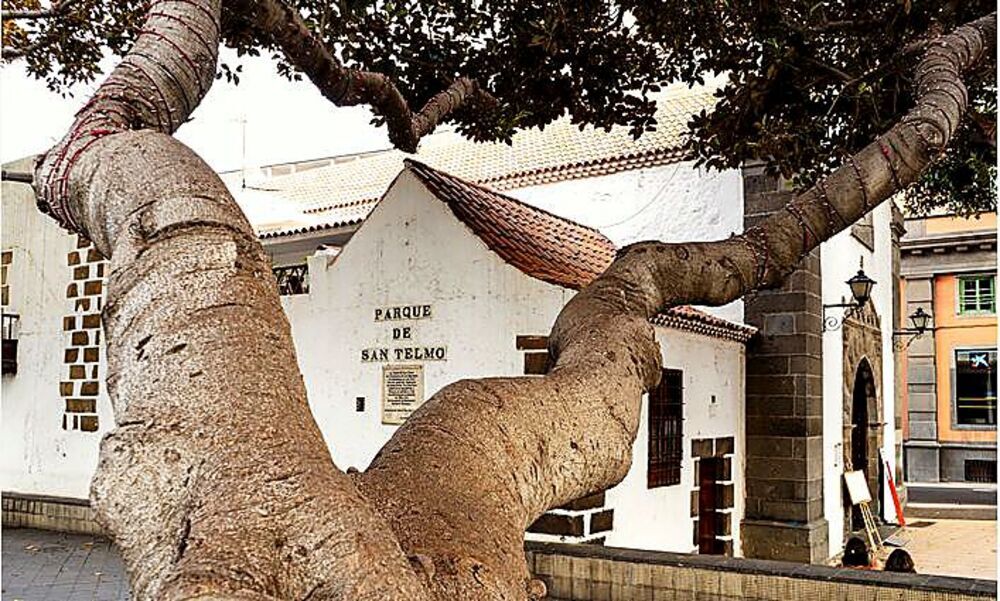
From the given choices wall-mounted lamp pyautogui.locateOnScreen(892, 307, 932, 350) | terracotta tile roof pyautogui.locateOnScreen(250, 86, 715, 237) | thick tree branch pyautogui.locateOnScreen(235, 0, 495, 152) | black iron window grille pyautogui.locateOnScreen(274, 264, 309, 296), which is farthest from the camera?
wall-mounted lamp pyautogui.locateOnScreen(892, 307, 932, 350)

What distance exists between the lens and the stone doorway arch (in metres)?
13.0

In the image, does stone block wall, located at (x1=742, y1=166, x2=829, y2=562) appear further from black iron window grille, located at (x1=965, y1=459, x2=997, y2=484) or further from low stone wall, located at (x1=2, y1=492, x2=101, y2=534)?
black iron window grille, located at (x1=965, y1=459, x2=997, y2=484)

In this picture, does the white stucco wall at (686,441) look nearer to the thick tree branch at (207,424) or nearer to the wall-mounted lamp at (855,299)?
the wall-mounted lamp at (855,299)

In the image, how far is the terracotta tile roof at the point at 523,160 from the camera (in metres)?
11.5

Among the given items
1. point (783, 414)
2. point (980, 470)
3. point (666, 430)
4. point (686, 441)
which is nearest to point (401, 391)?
point (666, 430)

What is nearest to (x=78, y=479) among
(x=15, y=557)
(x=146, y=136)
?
(x=15, y=557)

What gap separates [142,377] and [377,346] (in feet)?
23.7

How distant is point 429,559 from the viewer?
137 cm

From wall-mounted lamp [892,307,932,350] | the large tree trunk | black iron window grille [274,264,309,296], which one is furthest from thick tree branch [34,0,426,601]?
wall-mounted lamp [892,307,932,350]

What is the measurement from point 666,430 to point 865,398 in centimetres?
708

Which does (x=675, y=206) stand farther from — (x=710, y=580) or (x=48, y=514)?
(x=48, y=514)

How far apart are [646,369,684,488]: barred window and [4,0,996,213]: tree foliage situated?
2.66 m

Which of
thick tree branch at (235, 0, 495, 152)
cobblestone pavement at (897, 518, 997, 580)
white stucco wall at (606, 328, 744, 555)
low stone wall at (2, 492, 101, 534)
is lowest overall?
cobblestone pavement at (897, 518, 997, 580)

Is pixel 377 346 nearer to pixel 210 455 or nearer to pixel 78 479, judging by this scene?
pixel 78 479
